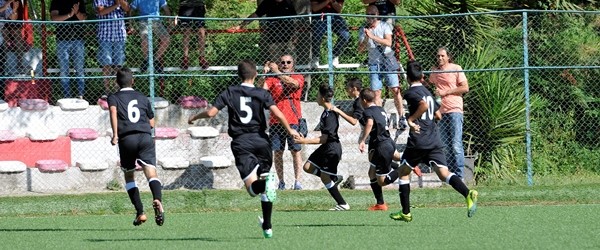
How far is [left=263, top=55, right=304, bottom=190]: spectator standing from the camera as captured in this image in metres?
18.0

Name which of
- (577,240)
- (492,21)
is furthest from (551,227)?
(492,21)

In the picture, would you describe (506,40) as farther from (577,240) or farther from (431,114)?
(577,240)

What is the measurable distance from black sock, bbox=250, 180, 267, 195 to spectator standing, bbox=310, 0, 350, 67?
6647mm

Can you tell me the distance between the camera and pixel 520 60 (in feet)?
64.1

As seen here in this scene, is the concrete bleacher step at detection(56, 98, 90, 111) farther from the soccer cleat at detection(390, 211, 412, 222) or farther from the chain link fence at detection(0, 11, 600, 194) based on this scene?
the soccer cleat at detection(390, 211, 412, 222)

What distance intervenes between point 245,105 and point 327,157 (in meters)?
3.88

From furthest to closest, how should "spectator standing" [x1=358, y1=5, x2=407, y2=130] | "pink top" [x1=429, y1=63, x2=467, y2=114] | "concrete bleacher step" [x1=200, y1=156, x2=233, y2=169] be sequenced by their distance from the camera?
"spectator standing" [x1=358, y1=5, x2=407, y2=130] < "concrete bleacher step" [x1=200, y1=156, x2=233, y2=169] < "pink top" [x1=429, y1=63, x2=467, y2=114]

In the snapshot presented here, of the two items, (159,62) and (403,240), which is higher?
(159,62)

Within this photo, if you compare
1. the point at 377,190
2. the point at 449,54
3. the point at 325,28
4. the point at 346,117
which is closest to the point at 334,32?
the point at 325,28

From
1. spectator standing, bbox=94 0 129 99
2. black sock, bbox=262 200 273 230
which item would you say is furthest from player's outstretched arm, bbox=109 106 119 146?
spectator standing, bbox=94 0 129 99

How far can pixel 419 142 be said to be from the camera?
13.9m

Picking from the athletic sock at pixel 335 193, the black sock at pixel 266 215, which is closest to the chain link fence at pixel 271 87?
the athletic sock at pixel 335 193

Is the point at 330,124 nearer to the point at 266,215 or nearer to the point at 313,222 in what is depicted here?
the point at 313,222

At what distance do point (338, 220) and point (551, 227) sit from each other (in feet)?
8.79
